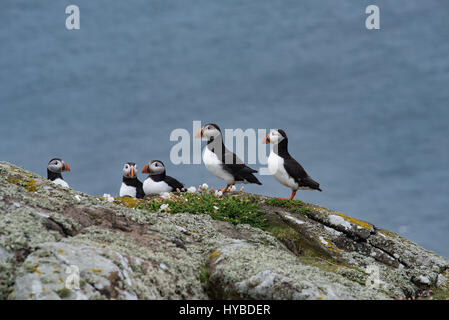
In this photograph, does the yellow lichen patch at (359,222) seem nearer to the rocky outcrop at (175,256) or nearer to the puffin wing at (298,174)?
the rocky outcrop at (175,256)

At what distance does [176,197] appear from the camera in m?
13.0

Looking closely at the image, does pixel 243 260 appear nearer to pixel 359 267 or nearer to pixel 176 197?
pixel 359 267

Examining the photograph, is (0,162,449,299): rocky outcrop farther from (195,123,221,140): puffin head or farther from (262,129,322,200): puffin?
(195,123,221,140): puffin head

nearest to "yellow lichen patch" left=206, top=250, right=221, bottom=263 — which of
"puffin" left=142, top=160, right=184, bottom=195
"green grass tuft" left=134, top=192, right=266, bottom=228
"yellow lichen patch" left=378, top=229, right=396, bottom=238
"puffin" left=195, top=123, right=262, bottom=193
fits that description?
"green grass tuft" left=134, top=192, right=266, bottom=228

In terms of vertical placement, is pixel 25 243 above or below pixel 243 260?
above

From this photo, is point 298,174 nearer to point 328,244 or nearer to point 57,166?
point 328,244

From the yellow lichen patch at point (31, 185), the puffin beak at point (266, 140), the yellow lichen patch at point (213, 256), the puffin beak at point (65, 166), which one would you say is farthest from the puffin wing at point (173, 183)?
the yellow lichen patch at point (213, 256)

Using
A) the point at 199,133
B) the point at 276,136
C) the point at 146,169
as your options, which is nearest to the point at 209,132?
the point at 199,133

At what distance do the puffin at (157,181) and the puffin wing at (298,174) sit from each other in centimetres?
479

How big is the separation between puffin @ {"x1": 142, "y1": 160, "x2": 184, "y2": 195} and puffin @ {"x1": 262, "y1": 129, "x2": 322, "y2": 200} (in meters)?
4.22

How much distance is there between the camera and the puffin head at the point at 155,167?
58.9 feet
